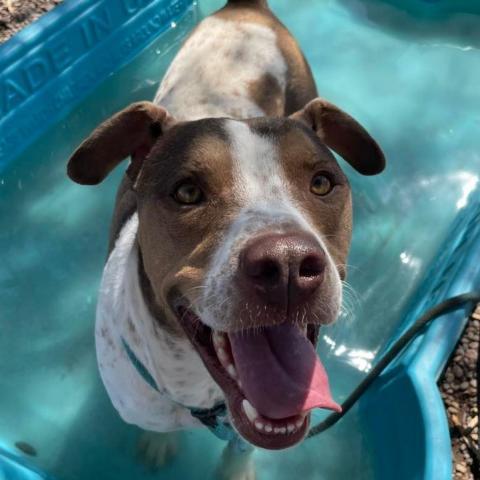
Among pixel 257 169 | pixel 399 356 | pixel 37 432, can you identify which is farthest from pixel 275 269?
pixel 37 432

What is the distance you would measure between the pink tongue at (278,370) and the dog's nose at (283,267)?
39cm

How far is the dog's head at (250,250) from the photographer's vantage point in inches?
87.0

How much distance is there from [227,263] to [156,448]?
2.46m

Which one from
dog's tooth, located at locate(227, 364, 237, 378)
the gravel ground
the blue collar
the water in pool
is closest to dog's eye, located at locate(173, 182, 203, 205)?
dog's tooth, located at locate(227, 364, 237, 378)

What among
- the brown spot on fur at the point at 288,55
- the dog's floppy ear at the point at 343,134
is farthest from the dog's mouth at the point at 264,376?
the brown spot on fur at the point at 288,55

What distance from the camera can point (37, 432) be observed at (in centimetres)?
457

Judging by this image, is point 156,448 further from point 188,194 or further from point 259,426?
point 188,194

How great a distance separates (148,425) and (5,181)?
2.85 metres

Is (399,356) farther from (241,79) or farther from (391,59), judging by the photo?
(391,59)

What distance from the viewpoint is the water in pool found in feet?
14.8

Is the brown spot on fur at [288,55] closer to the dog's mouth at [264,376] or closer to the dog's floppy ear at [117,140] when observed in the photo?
the dog's floppy ear at [117,140]

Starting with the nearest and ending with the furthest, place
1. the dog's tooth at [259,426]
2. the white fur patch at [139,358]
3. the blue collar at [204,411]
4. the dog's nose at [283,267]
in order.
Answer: the dog's nose at [283,267], the dog's tooth at [259,426], the white fur patch at [139,358], the blue collar at [204,411]

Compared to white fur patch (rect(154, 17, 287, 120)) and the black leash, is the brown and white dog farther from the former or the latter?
the black leash

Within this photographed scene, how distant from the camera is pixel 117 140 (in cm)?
306
